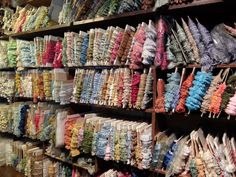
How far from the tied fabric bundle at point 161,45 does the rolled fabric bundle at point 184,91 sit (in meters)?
0.16

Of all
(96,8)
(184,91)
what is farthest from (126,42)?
(184,91)

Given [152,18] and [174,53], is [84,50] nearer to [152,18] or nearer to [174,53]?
[152,18]

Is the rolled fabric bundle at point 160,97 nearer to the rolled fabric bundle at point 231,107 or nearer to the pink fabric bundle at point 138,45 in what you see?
the pink fabric bundle at point 138,45

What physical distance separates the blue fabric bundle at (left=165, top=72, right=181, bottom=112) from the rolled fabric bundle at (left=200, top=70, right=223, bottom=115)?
0.57ft

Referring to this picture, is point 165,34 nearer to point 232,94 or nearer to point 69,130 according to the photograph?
point 232,94

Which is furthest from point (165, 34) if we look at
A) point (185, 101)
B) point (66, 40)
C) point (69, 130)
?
point (69, 130)

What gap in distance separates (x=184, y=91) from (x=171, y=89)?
0.29 feet

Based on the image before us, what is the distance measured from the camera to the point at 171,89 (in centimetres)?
158

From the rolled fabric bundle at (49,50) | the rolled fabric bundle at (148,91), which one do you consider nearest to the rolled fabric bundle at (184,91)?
the rolled fabric bundle at (148,91)

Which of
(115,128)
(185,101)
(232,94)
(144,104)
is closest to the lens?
(232,94)

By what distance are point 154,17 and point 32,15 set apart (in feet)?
4.53

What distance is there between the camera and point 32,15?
8.54 ft

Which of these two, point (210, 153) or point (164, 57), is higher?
point (164, 57)

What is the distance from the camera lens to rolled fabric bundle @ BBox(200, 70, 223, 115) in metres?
1.41
